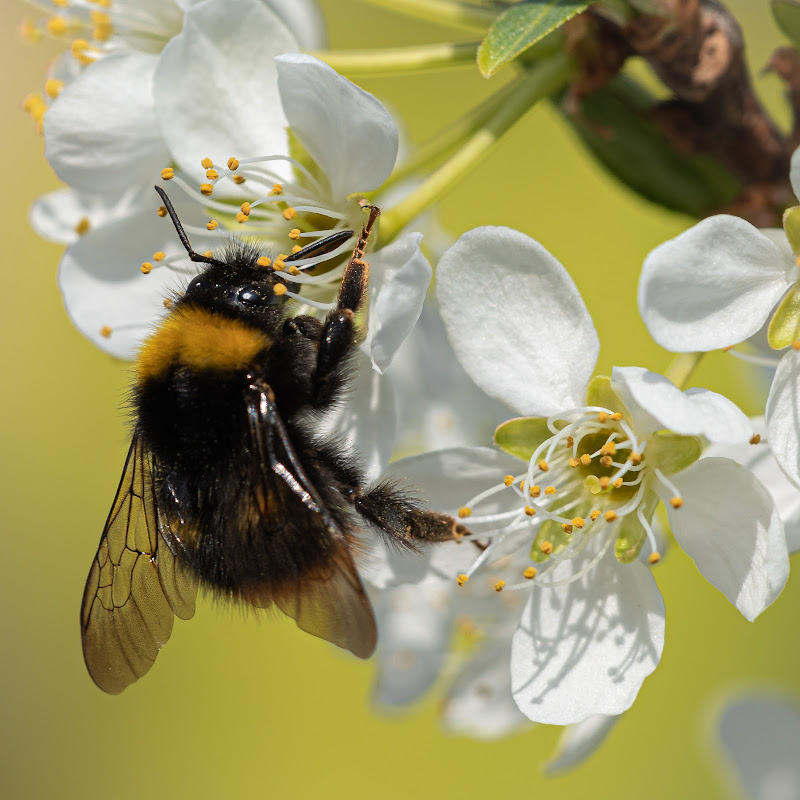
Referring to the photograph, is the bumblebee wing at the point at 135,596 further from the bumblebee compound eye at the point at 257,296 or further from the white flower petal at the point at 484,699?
the white flower petal at the point at 484,699

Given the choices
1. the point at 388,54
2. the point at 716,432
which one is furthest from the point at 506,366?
the point at 388,54

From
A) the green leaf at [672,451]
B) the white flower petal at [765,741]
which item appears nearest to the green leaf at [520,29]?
the green leaf at [672,451]

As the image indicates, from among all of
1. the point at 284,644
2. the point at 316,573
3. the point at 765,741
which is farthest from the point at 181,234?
the point at 284,644

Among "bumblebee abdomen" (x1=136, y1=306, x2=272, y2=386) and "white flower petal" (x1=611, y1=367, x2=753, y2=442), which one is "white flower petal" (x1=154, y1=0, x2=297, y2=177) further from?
"white flower petal" (x1=611, y1=367, x2=753, y2=442)

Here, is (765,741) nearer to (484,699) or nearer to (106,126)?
(484,699)

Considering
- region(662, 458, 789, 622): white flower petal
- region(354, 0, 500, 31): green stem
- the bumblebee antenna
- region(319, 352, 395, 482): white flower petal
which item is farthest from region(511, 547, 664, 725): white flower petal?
region(354, 0, 500, 31): green stem

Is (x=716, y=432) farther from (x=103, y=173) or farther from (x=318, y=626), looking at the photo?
(x=103, y=173)

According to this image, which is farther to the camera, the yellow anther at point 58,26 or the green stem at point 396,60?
the yellow anther at point 58,26
